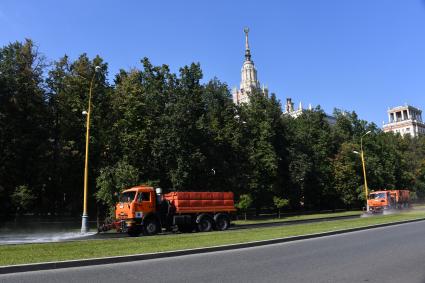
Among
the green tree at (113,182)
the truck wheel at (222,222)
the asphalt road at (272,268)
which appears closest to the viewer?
the asphalt road at (272,268)

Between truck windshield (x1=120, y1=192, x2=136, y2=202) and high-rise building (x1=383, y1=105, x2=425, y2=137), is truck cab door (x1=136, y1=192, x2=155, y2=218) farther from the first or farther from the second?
high-rise building (x1=383, y1=105, x2=425, y2=137)

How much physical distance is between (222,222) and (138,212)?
6683 millimetres

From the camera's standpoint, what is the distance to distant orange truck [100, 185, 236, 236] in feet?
81.7

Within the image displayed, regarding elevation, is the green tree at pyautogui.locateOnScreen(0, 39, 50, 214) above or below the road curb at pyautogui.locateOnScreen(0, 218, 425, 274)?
above

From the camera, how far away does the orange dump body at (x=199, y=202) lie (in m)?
27.4

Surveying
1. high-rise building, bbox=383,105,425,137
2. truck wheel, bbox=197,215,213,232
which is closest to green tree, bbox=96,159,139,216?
truck wheel, bbox=197,215,213,232

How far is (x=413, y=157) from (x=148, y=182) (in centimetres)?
8056

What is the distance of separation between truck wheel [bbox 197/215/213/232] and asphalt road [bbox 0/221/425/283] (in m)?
12.9

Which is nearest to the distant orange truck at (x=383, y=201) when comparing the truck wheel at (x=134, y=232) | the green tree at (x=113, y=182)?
the green tree at (x=113, y=182)

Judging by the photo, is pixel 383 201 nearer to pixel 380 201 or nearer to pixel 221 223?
pixel 380 201

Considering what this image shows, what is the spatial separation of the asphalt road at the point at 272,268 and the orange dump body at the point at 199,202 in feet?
41.6

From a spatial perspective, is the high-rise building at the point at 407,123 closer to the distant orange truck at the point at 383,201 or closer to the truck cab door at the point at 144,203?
the distant orange truck at the point at 383,201

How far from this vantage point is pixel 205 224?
28.2 metres

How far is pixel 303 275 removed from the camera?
10.1 m
